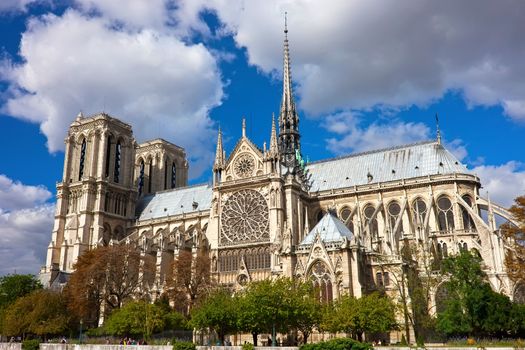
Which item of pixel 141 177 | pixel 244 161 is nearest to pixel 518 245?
pixel 244 161

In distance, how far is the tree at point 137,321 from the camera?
4094cm

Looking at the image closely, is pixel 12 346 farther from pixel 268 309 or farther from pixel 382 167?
pixel 382 167

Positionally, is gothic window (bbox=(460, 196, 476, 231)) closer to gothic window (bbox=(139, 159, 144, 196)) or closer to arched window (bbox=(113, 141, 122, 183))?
arched window (bbox=(113, 141, 122, 183))

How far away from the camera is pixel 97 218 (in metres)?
71.2

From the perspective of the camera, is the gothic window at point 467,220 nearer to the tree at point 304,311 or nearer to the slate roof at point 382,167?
the slate roof at point 382,167

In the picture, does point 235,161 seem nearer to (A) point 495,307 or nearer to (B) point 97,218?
(B) point 97,218

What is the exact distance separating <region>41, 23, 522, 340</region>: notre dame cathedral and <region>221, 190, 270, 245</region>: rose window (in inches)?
4.6

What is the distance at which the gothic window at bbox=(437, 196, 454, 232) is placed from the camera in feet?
174

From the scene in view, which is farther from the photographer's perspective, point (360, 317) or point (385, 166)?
point (385, 166)

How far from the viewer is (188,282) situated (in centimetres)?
5009

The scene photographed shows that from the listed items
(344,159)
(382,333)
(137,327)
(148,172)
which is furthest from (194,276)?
(148,172)

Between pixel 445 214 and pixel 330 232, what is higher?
pixel 445 214

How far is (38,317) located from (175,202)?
1260 inches

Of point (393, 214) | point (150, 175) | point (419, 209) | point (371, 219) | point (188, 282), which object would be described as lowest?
point (188, 282)
